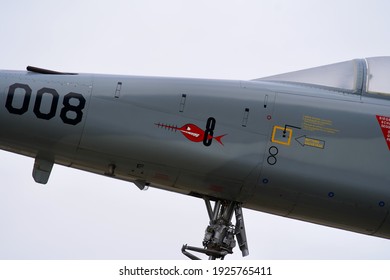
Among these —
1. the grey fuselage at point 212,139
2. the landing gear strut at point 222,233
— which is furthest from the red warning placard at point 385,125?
the landing gear strut at point 222,233

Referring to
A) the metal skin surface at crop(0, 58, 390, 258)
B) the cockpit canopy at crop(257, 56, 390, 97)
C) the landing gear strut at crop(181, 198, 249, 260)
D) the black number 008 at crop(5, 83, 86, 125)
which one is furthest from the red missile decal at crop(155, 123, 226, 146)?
the cockpit canopy at crop(257, 56, 390, 97)

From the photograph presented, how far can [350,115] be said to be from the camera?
1448 cm

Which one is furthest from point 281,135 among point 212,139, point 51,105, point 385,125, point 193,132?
point 51,105

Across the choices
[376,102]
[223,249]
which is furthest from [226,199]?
[376,102]

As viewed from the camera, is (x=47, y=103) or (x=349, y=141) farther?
(x=349, y=141)

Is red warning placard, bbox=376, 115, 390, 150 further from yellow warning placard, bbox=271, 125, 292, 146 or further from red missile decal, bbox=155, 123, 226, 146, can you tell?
red missile decal, bbox=155, 123, 226, 146

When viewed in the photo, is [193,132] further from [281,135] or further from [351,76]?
[351,76]

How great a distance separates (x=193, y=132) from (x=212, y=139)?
1.10 feet

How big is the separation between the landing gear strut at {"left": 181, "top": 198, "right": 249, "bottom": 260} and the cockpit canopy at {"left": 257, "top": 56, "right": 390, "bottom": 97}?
8.61 ft

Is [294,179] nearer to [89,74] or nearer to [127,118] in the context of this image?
[127,118]

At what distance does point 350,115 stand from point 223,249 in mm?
3179

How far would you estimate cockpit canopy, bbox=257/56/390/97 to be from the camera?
15.2 metres

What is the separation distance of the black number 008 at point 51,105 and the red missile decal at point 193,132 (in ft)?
4.31

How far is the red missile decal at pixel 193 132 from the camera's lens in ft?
45.0
